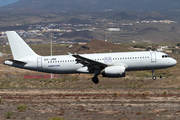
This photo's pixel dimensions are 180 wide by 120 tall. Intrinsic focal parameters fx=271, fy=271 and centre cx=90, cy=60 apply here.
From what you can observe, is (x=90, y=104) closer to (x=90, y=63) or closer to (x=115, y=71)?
(x=115, y=71)

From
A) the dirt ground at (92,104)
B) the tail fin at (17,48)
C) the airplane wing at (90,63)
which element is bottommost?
the dirt ground at (92,104)

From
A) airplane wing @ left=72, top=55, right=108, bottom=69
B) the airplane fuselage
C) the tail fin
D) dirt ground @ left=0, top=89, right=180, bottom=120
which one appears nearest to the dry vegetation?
dirt ground @ left=0, top=89, right=180, bottom=120

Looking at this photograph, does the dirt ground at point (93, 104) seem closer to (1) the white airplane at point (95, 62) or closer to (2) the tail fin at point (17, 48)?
(1) the white airplane at point (95, 62)

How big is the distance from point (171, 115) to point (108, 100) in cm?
909

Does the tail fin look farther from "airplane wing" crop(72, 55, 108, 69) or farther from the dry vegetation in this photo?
"airplane wing" crop(72, 55, 108, 69)

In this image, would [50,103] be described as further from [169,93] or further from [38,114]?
[169,93]

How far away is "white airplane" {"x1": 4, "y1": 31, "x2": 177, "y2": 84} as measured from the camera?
124 ft

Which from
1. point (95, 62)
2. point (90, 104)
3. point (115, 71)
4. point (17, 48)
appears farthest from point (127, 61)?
point (17, 48)

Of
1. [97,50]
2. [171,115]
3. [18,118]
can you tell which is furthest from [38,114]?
[97,50]

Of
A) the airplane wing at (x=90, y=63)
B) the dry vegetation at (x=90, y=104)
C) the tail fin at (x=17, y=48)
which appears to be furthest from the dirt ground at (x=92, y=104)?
the tail fin at (x=17, y=48)

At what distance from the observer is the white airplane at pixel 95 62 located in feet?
124

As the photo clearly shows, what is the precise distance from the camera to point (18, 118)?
24453 mm

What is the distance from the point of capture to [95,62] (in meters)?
37.2

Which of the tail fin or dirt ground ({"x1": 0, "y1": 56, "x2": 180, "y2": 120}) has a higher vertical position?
the tail fin
